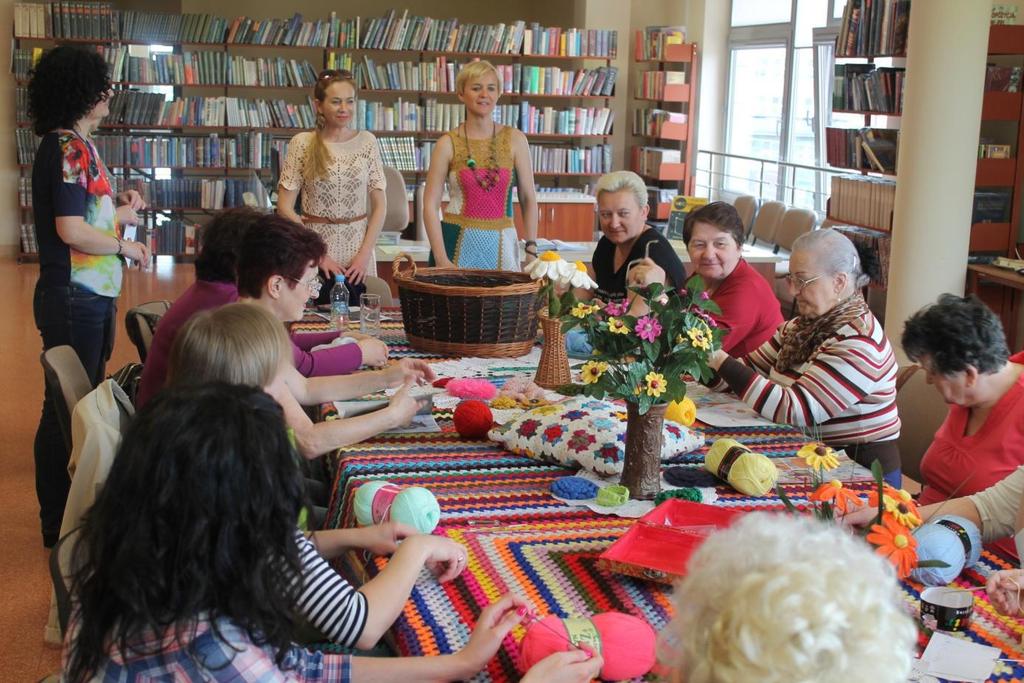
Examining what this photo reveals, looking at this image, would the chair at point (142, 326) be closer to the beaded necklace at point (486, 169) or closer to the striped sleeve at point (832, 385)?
the beaded necklace at point (486, 169)

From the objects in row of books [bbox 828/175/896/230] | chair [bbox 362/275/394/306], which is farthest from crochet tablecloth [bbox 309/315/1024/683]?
row of books [bbox 828/175/896/230]

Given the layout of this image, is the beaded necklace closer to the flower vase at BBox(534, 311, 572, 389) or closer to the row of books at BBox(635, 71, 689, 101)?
the flower vase at BBox(534, 311, 572, 389)

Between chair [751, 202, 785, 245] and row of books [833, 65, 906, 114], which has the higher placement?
row of books [833, 65, 906, 114]

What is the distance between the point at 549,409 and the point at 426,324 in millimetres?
915

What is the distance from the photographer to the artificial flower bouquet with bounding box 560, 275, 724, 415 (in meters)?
2.14

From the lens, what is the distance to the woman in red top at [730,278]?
10.8ft

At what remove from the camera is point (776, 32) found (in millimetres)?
8812

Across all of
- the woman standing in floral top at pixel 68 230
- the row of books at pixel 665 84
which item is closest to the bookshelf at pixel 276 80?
the row of books at pixel 665 84

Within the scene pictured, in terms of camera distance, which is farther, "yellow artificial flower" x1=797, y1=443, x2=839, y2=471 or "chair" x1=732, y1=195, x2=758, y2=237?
"chair" x1=732, y1=195, x2=758, y2=237

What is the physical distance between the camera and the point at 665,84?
9406mm

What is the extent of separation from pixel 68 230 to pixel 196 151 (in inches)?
240

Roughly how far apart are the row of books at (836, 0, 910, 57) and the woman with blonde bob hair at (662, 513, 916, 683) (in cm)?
563

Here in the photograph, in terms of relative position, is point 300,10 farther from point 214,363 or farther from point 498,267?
point 214,363

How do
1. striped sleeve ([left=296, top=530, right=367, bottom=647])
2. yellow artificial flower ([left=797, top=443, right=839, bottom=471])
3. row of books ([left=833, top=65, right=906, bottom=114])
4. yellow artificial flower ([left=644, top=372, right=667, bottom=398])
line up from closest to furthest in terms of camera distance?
striped sleeve ([left=296, top=530, right=367, bottom=647]), yellow artificial flower ([left=797, top=443, right=839, bottom=471]), yellow artificial flower ([left=644, top=372, right=667, bottom=398]), row of books ([left=833, top=65, right=906, bottom=114])
